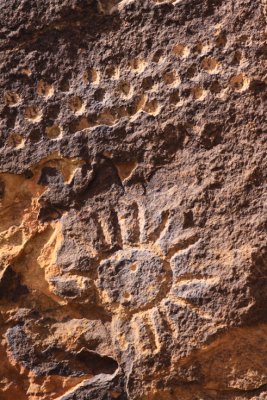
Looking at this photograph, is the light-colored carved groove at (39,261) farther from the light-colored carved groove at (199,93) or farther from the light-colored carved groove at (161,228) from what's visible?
the light-colored carved groove at (199,93)

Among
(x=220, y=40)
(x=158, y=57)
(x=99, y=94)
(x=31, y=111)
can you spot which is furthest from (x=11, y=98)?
(x=220, y=40)

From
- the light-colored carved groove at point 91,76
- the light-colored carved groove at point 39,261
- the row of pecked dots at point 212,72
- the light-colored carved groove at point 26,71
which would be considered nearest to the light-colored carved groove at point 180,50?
the row of pecked dots at point 212,72

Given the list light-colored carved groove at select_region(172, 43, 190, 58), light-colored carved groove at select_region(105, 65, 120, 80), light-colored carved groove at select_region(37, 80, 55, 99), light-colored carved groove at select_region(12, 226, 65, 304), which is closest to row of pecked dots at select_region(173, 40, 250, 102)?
light-colored carved groove at select_region(172, 43, 190, 58)

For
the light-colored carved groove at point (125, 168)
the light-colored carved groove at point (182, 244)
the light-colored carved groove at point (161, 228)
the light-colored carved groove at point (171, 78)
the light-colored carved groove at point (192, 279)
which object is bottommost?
the light-colored carved groove at point (192, 279)

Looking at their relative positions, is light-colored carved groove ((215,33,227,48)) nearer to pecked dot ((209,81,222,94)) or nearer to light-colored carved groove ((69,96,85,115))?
pecked dot ((209,81,222,94))

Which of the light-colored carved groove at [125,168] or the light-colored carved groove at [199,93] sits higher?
the light-colored carved groove at [199,93]

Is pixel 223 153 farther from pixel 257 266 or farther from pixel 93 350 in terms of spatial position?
pixel 93 350

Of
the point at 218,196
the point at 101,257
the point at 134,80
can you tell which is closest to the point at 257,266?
the point at 218,196
